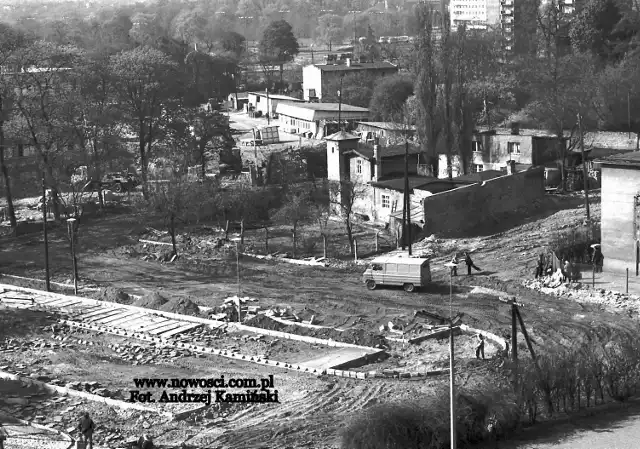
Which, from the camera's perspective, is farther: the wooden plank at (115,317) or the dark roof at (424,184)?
the dark roof at (424,184)

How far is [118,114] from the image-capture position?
53.6m

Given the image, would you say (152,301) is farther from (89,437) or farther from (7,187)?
(7,187)

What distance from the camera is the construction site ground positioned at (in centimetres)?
2378

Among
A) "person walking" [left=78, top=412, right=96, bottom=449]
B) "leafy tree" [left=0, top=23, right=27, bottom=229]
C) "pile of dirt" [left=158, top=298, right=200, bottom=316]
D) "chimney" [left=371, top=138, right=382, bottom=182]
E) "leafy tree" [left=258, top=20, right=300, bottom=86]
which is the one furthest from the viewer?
"leafy tree" [left=258, top=20, right=300, bottom=86]

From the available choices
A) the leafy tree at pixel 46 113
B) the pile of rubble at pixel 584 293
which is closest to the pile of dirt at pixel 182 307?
the pile of rubble at pixel 584 293

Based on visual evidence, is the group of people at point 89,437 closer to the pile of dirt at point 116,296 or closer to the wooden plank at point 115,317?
the wooden plank at point 115,317

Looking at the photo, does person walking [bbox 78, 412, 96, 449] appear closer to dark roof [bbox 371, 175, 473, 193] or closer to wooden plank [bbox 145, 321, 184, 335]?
wooden plank [bbox 145, 321, 184, 335]

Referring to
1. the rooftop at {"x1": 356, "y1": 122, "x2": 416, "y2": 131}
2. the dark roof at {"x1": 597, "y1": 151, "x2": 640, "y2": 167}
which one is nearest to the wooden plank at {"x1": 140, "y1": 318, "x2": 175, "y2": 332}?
the dark roof at {"x1": 597, "y1": 151, "x2": 640, "y2": 167}

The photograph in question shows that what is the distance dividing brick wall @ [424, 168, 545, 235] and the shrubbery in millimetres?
13585

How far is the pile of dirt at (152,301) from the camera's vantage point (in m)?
33.5

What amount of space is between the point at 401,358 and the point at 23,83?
2794 cm

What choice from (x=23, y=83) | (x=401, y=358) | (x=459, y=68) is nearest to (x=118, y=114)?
(x=23, y=83)

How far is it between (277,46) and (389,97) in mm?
48543

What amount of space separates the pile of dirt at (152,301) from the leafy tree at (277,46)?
84874 mm
